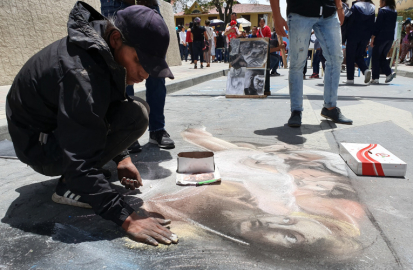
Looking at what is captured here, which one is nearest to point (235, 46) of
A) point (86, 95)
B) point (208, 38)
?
point (86, 95)

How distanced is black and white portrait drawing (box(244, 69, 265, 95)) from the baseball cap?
4.25 metres

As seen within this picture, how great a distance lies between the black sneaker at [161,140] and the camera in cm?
275

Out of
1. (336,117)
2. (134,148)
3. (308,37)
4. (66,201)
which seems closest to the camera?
(66,201)

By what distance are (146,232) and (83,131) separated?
473mm

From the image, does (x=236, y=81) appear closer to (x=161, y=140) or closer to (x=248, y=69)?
(x=248, y=69)

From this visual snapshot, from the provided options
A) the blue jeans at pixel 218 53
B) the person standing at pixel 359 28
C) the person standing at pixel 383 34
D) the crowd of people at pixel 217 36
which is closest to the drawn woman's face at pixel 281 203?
the person standing at pixel 359 28

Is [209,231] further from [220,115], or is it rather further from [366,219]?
[220,115]

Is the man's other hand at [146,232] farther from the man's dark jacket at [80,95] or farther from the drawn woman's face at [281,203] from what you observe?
the drawn woman's face at [281,203]

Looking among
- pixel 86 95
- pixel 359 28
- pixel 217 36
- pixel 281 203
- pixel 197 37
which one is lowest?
pixel 281 203

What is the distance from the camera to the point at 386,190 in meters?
1.91

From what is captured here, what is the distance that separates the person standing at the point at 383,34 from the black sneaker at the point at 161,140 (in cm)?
638

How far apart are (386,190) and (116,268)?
1.48 meters

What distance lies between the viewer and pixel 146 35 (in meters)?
1.40

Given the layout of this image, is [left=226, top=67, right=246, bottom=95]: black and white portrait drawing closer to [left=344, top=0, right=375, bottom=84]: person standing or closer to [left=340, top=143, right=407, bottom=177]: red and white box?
[left=344, top=0, right=375, bottom=84]: person standing
